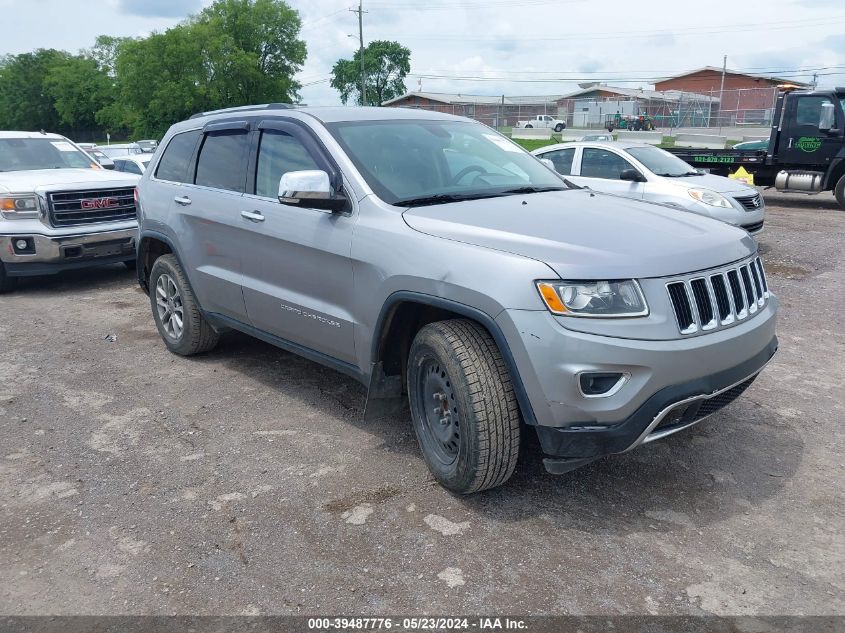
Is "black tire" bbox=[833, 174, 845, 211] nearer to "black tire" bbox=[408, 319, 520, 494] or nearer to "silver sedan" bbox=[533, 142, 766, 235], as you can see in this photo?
"silver sedan" bbox=[533, 142, 766, 235]

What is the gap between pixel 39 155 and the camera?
9836 millimetres

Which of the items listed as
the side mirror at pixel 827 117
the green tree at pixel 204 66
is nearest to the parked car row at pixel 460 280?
the side mirror at pixel 827 117

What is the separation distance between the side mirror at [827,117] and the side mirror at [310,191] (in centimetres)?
1296

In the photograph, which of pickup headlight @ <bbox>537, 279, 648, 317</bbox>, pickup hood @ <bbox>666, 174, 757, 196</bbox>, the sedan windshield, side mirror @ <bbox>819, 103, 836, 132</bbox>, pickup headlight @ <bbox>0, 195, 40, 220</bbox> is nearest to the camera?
pickup headlight @ <bbox>537, 279, 648, 317</bbox>

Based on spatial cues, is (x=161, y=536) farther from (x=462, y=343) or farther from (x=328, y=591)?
(x=462, y=343)

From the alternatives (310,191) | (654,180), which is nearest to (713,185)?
(654,180)

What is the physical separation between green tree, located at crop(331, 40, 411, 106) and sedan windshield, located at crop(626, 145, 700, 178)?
85.1 m

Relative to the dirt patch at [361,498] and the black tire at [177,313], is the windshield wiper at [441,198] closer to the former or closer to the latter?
the dirt patch at [361,498]

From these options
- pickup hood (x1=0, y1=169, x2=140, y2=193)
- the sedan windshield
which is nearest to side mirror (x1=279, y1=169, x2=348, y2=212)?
pickup hood (x1=0, y1=169, x2=140, y2=193)

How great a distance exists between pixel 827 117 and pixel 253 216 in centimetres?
1291

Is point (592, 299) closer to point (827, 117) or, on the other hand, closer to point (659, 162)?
point (659, 162)

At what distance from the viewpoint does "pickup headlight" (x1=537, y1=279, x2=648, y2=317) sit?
3068mm

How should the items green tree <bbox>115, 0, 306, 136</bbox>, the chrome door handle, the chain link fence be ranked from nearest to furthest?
the chrome door handle, the chain link fence, green tree <bbox>115, 0, 306, 136</bbox>

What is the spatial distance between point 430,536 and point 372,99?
9454cm
